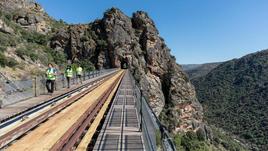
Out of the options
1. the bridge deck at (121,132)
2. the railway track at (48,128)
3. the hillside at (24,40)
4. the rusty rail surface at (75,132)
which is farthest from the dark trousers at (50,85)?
the hillside at (24,40)

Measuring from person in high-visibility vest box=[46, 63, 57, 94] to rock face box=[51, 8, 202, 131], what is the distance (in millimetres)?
57043

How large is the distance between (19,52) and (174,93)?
152 feet

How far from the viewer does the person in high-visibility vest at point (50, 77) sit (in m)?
21.8

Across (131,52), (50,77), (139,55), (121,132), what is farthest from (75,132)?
Answer: (139,55)

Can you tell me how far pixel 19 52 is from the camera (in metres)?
48.7

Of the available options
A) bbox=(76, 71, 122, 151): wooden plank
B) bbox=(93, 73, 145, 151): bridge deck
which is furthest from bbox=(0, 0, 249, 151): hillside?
bbox=(76, 71, 122, 151): wooden plank

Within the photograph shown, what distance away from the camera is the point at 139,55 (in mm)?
91938

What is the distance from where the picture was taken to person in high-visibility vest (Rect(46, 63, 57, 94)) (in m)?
21.8

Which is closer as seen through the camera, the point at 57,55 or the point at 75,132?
the point at 75,132

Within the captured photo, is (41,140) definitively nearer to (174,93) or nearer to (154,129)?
(154,129)

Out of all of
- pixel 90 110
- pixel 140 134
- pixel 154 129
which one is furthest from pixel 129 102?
pixel 154 129

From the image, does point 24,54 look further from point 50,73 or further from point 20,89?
point 20,89

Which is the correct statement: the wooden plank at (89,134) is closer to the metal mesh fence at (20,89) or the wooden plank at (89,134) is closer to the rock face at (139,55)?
the metal mesh fence at (20,89)

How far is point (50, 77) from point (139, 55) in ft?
231
